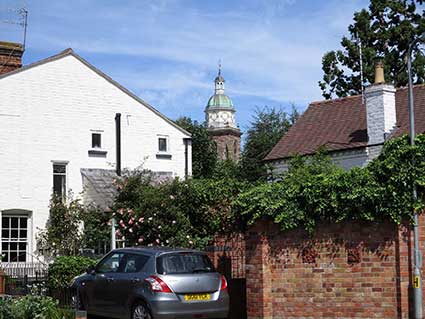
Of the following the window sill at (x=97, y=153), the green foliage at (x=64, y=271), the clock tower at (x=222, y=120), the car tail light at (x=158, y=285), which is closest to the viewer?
the car tail light at (x=158, y=285)

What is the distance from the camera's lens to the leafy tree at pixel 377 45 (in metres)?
42.9

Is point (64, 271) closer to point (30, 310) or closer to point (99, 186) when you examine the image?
point (30, 310)

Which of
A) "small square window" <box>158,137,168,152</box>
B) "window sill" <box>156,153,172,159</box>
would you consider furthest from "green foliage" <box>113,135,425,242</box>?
"small square window" <box>158,137,168,152</box>

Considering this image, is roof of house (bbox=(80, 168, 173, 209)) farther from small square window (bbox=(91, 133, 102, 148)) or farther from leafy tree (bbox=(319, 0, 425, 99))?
leafy tree (bbox=(319, 0, 425, 99))

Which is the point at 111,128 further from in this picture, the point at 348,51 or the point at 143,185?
→ the point at 348,51

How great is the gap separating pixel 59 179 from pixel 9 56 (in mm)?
6434

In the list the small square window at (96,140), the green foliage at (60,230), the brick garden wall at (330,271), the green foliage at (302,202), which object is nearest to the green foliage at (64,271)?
the green foliage at (302,202)

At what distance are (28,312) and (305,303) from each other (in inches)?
239

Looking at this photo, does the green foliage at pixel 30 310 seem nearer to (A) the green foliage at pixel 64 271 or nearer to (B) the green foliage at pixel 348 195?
(B) the green foliage at pixel 348 195

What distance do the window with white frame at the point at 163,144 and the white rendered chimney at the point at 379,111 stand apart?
31.9 feet

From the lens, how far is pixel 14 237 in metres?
27.7

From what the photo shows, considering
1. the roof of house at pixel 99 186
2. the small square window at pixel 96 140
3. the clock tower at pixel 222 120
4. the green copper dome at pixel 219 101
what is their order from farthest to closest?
the green copper dome at pixel 219 101 < the clock tower at pixel 222 120 < the small square window at pixel 96 140 < the roof of house at pixel 99 186

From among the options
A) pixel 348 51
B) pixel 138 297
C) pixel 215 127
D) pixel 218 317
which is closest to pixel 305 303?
pixel 218 317

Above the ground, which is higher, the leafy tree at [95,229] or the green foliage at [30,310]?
the leafy tree at [95,229]
